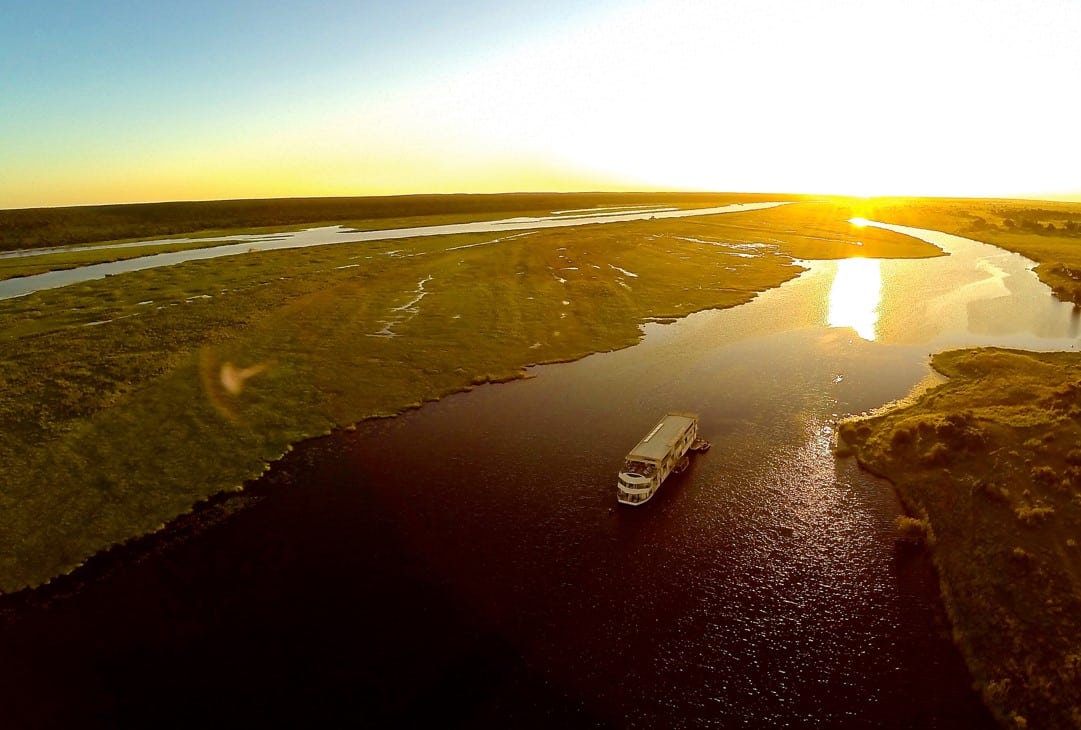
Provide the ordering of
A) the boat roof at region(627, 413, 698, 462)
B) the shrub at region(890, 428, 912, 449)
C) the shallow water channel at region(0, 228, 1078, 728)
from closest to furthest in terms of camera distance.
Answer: the shallow water channel at region(0, 228, 1078, 728)
the boat roof at region(627, 413, 698, 462)
the shrub at region(890, 428, 912, 449)

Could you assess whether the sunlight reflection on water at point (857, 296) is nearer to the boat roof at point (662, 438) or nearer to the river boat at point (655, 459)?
the boat roof at point (662, 438)

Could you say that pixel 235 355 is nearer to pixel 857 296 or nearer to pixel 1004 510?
pixel 1004 510

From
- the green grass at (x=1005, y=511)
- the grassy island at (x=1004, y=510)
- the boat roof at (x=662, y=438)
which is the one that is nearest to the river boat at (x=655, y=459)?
the boat roof at (x=662, y=438)

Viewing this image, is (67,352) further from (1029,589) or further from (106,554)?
(1029,589)

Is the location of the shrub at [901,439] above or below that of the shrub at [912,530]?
above

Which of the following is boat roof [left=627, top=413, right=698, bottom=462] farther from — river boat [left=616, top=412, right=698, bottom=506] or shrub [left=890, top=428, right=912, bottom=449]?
shrub [left=890, top=428, right=912, bottom=449]

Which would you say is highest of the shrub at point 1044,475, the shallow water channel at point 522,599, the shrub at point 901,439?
the shrub at point 1044,475

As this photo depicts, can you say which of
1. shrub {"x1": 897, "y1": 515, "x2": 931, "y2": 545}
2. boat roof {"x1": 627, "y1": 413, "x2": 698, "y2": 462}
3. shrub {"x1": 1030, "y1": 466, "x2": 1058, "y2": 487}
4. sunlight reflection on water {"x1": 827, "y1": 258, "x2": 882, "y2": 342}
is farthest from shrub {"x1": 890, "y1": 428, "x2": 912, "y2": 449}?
sunlight reflection on water {"x1": 827, "y1": 258, "x2": 882, "y2": 342}
